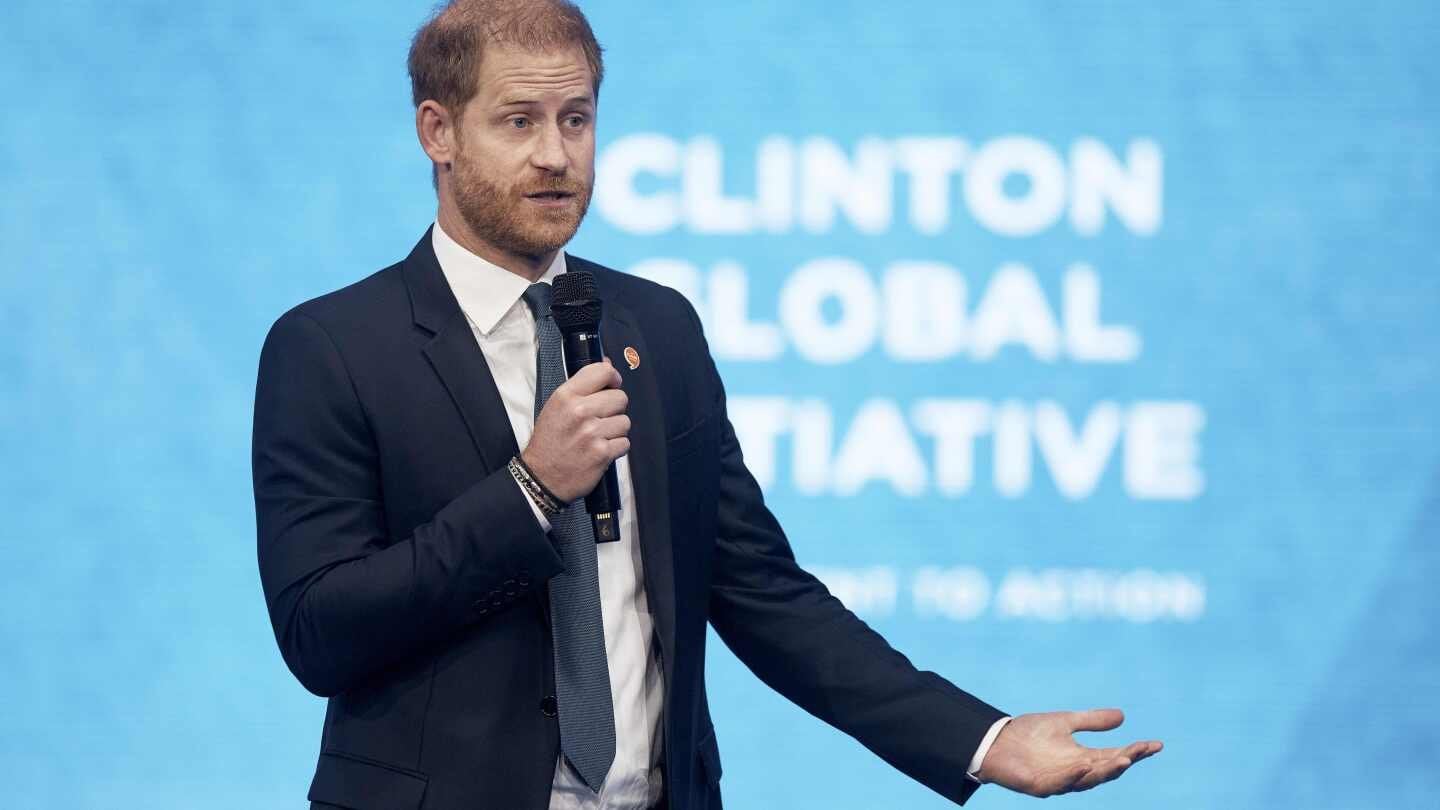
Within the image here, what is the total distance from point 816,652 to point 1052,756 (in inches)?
12.4

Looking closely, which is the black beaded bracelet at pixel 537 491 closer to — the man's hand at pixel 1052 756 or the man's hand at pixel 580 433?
the man's hand at pixel 580 433

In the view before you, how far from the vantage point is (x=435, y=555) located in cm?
155

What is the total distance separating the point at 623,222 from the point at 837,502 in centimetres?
75

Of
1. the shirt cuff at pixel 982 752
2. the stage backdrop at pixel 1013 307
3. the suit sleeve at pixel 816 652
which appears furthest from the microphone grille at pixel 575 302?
the stage backdrop at pixel 1013 307

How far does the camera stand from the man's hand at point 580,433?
5.00 feet

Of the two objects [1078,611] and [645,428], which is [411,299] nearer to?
[645,428]

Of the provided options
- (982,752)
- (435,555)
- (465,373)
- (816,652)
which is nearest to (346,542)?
(435,555)

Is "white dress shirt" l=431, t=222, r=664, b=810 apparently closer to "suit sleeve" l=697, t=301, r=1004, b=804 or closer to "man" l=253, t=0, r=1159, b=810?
"man" l=253, t=0, r=1159, b=810

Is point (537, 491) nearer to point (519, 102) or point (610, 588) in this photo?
point (610, 588)

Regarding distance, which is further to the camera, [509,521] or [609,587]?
[609,587]

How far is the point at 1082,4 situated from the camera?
3.34 m

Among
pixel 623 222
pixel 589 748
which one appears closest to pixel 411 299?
pixel 589 748

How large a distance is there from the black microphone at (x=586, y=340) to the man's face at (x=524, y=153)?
0.31 feet

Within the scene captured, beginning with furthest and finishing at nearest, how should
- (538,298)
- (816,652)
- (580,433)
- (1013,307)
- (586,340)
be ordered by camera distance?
(1013,307), (816,652), (538,298), (586,340), (580,433)
